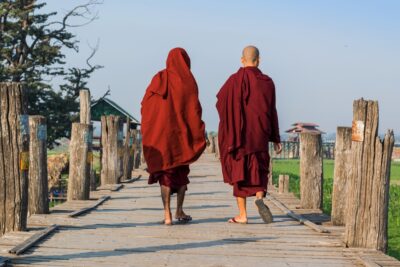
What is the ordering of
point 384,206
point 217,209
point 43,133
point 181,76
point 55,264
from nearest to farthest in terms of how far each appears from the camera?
1. point 55,264
2. point 384,206
3. point 181,76
4. point 43,133
5. point 217,209

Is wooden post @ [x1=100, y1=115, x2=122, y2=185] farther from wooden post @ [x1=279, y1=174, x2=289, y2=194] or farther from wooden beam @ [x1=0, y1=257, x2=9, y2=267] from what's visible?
wooden beam @ [x1=0, y1=257, x2=9, y2=267]

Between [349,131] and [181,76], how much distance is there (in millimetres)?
1726

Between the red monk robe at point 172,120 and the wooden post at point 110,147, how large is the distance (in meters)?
5.24

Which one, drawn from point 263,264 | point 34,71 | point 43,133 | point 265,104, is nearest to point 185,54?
point 265,104

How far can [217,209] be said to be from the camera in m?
8.62

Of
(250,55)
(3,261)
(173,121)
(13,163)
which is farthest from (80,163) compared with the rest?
(3,261)

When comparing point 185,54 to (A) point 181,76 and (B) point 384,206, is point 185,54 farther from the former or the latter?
(B) point 384,206

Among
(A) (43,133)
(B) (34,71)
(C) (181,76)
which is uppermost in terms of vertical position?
(B) (34,71)

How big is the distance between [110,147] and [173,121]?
5.44 metres

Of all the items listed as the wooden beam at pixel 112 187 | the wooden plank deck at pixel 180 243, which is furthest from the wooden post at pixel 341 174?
the wooden beam at pixel 112 187

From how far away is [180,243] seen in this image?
18.3 ft

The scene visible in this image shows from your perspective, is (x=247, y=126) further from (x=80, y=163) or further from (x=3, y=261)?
(x=3, y=261)

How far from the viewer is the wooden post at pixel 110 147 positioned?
1232 centimetres

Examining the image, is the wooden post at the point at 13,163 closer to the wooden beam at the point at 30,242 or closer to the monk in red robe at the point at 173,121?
the wooden beam at the point at 30,242
